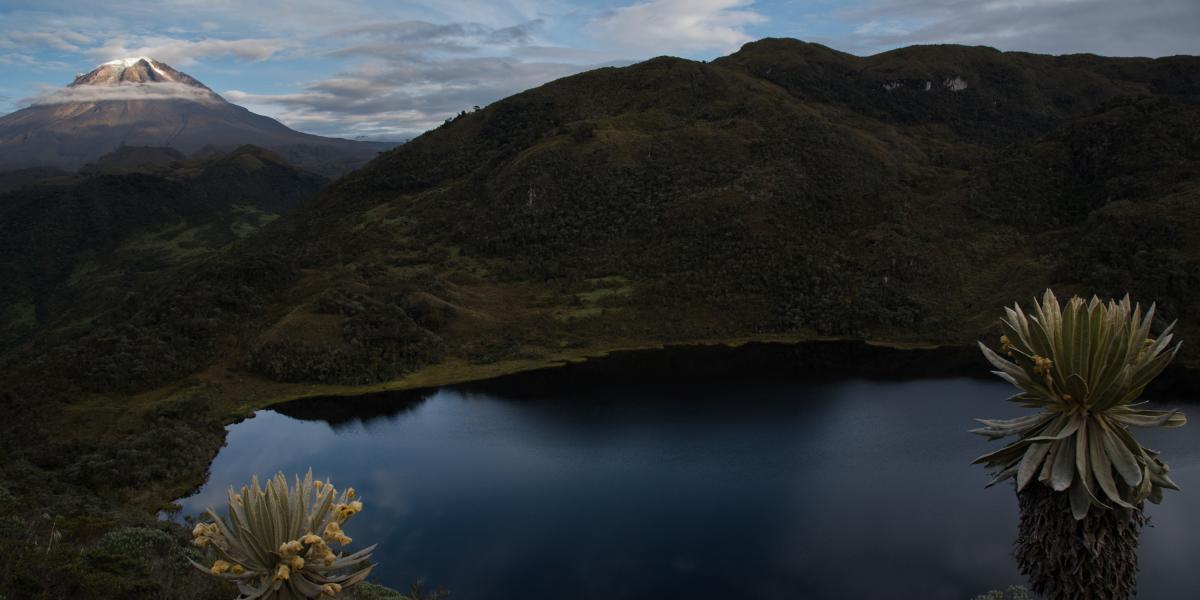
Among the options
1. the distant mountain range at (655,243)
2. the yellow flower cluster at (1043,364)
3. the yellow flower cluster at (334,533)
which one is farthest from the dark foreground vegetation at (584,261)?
the yellow flower cluster at (1043,364)

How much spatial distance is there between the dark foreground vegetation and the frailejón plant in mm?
18334

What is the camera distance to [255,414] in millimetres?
52250

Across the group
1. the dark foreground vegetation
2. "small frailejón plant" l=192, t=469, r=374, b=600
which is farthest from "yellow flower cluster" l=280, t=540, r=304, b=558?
the dark foreground vegetation

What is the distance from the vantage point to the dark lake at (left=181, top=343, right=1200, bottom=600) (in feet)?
91.6

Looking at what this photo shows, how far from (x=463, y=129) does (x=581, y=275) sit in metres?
59.6

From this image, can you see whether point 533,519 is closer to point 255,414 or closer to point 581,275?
point 255,414

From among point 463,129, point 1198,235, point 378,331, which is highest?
point 463,129

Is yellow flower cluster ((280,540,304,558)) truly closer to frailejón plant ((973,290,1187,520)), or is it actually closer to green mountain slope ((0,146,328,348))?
frailejón plant ((973,290,1187,520))

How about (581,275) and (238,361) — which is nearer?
(238,361)

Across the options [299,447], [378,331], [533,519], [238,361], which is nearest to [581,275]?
[378,331]

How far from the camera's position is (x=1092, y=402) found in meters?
10.1

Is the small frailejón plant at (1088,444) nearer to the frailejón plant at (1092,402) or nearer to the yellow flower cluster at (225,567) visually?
the frailejón plant at (1092,402)

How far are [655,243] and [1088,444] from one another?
73417 mm

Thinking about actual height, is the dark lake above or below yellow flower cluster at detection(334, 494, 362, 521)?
below
